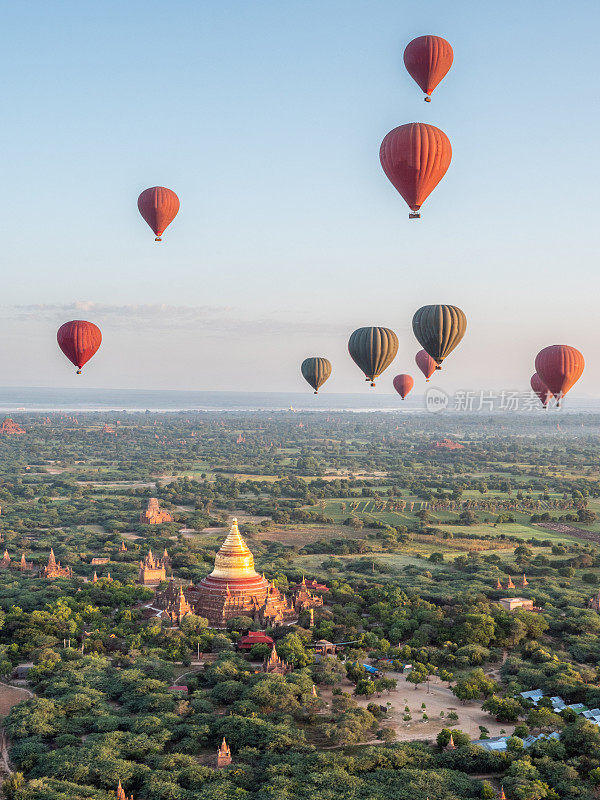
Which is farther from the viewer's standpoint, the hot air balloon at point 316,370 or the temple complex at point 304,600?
the hot air balloon at point 316,370

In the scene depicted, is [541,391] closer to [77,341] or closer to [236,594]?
[236,594]

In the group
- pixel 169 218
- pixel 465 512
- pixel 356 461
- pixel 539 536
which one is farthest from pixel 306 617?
pixel 356 461

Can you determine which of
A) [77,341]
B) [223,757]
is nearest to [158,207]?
[77,341]

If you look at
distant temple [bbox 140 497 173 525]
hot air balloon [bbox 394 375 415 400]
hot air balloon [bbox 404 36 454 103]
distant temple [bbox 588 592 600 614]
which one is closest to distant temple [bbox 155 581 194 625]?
distant temple [bbox 588 592 600 614]

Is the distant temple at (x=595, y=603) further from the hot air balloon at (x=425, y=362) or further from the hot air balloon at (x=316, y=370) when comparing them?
the hot air balloon at (x=316, y=370)

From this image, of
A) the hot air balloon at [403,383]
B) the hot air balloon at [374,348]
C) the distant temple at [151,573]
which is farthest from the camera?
the hot air balloon at [403,383]

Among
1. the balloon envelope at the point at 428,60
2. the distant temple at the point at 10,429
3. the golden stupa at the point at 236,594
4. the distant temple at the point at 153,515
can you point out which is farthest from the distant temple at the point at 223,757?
the distant temple at the point at 10,429

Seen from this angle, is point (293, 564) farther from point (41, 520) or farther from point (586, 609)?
point (41, 520)

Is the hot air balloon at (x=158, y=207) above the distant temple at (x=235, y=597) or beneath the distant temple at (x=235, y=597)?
above
